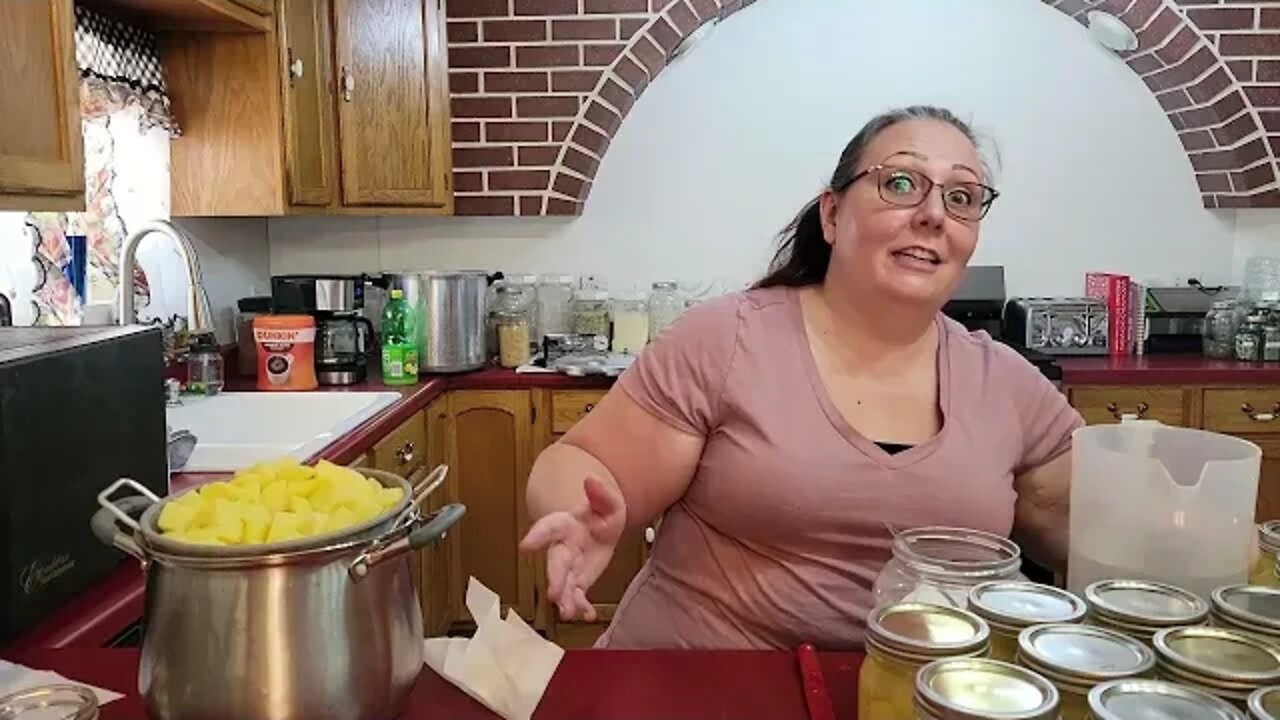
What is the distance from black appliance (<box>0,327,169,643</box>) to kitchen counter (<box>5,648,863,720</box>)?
0.39ft

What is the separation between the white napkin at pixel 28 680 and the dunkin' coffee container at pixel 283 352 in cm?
197

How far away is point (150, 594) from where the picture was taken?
86 centimetres

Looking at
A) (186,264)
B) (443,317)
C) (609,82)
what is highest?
(609,82)

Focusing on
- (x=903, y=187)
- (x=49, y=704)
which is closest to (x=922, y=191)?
(x=903, y=187)

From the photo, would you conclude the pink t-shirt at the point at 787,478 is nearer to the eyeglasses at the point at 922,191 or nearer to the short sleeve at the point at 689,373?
the short sleeve at the point at 689,373

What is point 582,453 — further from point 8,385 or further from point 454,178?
point 454,178

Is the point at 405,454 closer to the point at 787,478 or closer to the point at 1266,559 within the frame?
the point at 787,478

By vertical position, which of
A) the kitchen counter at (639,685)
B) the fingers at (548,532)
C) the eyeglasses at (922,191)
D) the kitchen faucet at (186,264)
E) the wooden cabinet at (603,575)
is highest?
the eyeglasses at (922,191)

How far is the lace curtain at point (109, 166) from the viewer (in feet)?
7.84

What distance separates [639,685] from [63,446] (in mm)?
718

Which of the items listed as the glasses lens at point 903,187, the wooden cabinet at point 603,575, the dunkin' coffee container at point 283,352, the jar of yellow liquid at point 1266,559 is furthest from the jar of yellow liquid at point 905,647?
the dunkin' coffee container at point 283,352

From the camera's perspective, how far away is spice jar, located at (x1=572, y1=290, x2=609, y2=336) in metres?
3.57

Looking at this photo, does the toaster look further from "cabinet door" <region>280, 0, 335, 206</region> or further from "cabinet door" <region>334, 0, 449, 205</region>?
"cabinet door" <region>280, 0, 335, 206</region>

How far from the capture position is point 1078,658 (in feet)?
2.59
